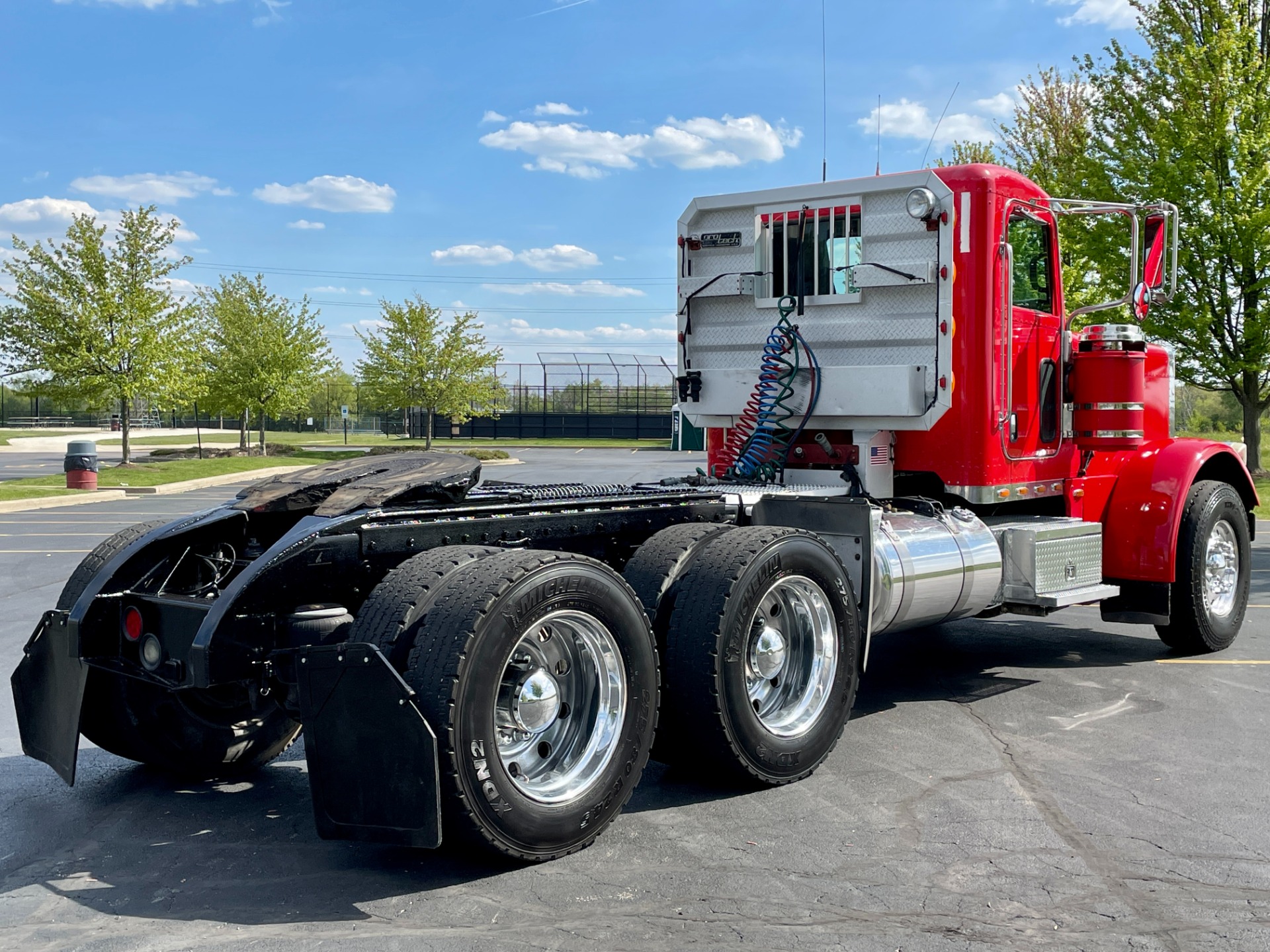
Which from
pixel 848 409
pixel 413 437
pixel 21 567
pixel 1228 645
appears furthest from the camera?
pixel 413 437

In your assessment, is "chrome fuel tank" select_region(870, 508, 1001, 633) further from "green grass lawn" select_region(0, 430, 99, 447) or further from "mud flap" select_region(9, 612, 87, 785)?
"green grass lawn" select_region(0, 430, 99, 447)

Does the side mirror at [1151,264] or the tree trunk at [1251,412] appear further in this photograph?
the tree trunk at [1251,412]

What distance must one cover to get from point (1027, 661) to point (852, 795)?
318cm

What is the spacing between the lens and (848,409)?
688 cm

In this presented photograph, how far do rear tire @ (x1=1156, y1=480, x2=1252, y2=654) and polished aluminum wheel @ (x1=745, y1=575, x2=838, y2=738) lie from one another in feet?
11.2

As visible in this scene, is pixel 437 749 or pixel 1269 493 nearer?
pixel 437 749

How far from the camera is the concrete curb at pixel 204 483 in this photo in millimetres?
22828

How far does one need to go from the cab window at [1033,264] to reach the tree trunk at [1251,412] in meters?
16.8

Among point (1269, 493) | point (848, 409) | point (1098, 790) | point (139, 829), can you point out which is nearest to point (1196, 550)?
point (848, 409)

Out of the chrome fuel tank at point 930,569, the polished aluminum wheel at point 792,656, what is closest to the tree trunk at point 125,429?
the chrome fuel tank at point 930,569

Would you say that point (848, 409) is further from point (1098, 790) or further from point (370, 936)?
point (370, 936)

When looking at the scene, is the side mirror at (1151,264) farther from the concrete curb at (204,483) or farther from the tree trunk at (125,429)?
the tree trunk at (125,429)

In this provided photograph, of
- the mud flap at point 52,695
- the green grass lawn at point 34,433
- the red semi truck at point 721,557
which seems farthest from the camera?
the green grass lawn at point 34,433

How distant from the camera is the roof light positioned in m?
6.45
